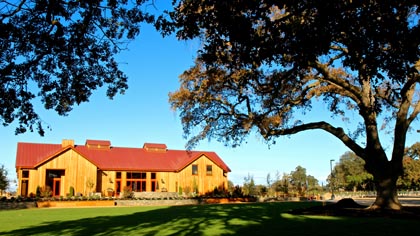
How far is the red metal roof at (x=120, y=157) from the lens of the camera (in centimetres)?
4094

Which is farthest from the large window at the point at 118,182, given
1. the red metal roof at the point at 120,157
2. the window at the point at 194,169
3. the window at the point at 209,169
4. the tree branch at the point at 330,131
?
the tree branch at the point at 330,131

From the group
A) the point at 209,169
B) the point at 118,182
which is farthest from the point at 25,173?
the point at 209,169

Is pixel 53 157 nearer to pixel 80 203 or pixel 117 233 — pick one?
pixel 80 203

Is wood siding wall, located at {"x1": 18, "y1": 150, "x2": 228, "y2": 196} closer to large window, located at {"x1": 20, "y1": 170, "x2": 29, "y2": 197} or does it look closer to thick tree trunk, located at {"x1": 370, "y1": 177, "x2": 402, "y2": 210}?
large window, located at {"x1": 20, "y1": 170, "x2": 29, "y2": 197}

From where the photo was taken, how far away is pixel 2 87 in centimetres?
870

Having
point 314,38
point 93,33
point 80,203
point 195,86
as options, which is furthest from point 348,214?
point 80,203

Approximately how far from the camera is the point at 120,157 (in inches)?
1845

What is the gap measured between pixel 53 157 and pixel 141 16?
114ft

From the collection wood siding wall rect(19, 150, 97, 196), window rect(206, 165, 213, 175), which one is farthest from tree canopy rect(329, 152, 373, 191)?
wood siding wall rect(19, 150, 97, 196)

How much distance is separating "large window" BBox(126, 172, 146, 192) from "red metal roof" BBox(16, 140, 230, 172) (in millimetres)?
831

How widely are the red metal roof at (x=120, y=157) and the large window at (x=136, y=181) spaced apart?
0.83 m

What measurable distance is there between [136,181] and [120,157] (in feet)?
11.5

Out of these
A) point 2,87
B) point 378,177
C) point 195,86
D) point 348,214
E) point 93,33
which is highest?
point 195,86

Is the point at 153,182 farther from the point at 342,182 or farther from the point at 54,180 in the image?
the point at 342,182
